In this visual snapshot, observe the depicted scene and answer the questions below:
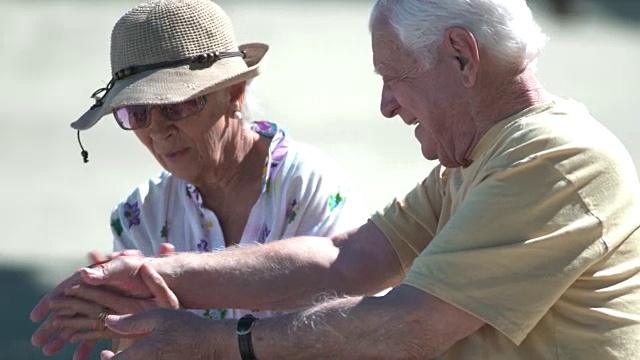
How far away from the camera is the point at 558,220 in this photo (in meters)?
2.48

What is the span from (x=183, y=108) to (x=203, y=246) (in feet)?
1.43

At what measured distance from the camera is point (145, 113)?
336cm

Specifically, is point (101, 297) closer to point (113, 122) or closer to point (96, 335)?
point (96, 335)

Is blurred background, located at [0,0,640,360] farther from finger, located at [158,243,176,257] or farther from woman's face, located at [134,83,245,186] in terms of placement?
finger, located at [158,243,176,257]

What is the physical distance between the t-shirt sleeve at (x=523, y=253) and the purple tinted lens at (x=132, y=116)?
1.14 meters

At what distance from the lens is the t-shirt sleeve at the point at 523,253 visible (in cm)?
248

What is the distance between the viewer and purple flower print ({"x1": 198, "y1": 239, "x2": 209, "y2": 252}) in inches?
142

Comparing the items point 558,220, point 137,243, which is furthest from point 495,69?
point 137,243

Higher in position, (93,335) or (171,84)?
(171,84)

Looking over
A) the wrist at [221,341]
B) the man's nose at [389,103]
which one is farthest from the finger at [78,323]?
the man's nose at [389,103]

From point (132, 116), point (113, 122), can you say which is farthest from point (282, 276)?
point (113, 122)

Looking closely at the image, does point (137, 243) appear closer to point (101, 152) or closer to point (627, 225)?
point (627, 225)

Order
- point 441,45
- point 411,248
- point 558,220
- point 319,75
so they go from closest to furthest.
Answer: point 558,220
point 441,45
point 411,248
point 319,75

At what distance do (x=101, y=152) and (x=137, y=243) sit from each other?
3.56 meters
